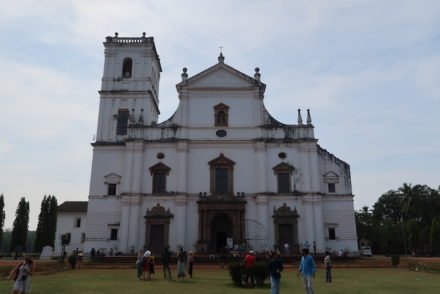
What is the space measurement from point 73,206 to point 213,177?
27850mm

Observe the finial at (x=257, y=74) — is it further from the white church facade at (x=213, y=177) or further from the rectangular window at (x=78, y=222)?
the rectangular window at (x=78, y=222)

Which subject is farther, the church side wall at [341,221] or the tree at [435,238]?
the tree at [435,238]

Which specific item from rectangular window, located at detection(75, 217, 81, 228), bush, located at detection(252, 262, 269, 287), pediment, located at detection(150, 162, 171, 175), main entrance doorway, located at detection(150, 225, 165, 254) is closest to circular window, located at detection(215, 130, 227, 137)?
pediment, located at detection(150, 162, 171, 175)

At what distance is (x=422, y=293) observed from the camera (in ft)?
43.2

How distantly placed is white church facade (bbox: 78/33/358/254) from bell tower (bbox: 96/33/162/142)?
0.13m

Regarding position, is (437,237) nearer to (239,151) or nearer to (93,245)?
(239,151)

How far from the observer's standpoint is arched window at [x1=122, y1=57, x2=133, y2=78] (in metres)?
39.7

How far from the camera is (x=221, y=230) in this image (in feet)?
114

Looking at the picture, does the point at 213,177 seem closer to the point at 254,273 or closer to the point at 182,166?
the point at 182,166

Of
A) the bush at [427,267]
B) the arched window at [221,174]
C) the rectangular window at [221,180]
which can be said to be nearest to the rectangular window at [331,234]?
the bush at [427,267]

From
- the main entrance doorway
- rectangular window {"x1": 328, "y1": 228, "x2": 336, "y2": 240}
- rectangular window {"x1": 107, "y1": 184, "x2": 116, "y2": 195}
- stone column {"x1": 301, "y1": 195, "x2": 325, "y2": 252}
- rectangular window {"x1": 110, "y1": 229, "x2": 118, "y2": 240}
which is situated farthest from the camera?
rectangular window {"x1": 107, "y1": 184, "x2": 116, "y2": 195}

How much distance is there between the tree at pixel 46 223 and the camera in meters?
55.4

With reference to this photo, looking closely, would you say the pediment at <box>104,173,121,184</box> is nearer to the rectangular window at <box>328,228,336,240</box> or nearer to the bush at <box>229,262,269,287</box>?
the rectangular window at <box>328,228,336,240</box>

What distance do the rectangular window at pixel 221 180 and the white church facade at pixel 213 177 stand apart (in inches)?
Answer: 3.6
